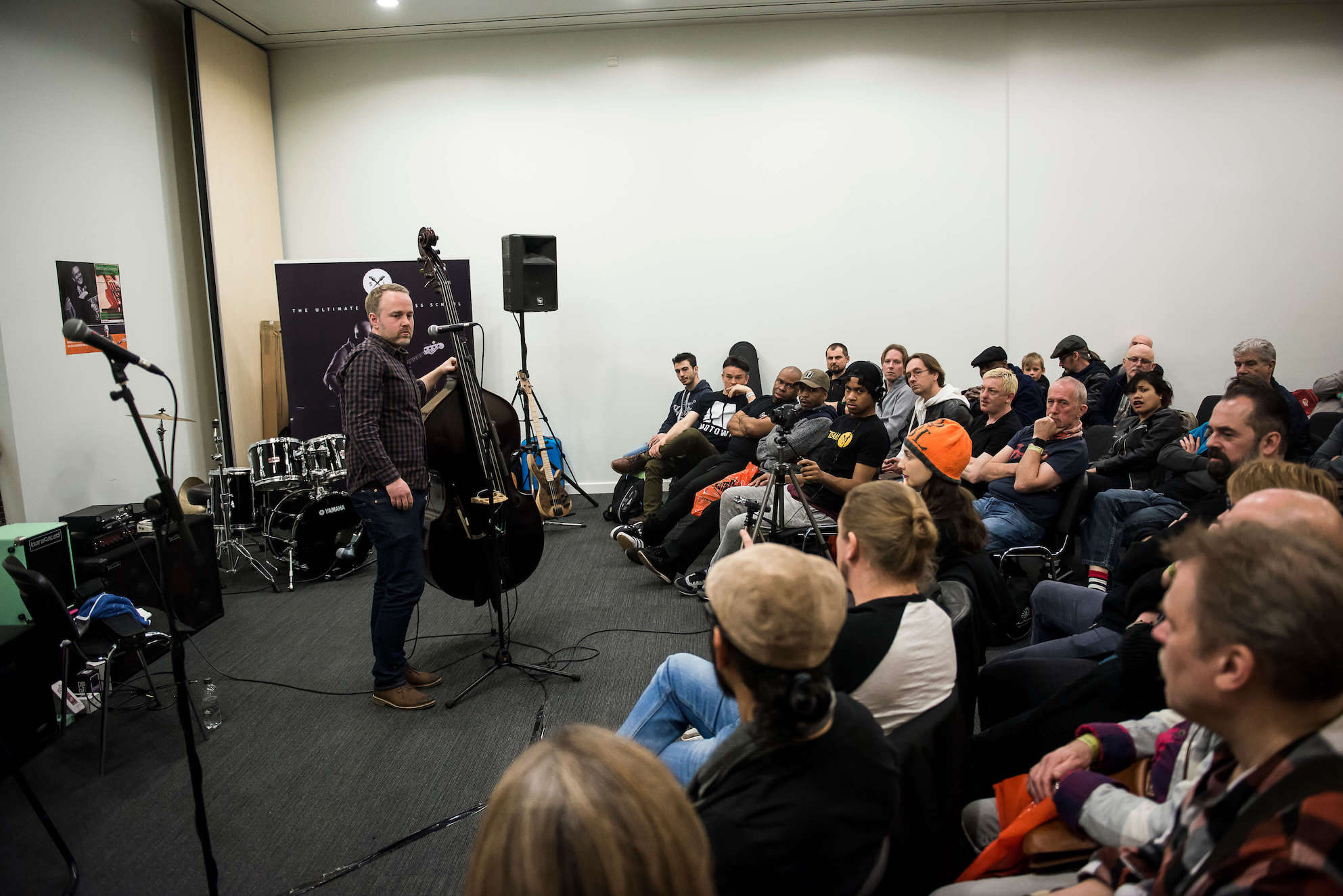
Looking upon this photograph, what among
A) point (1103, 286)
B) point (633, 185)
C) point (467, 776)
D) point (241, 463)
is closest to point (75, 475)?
point (241, 463)

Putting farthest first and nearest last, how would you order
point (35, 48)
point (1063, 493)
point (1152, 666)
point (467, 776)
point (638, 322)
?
point (638, 322)
point (35, 48)
point (1063, 493)
point (467, 776)
point (1152, 666)

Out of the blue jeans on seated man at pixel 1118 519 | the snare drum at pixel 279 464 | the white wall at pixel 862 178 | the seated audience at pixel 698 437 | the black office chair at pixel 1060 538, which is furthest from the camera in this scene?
the white wall at pixel 862 178

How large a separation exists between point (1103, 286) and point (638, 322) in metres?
3.95

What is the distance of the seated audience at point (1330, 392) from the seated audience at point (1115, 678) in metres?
4.72

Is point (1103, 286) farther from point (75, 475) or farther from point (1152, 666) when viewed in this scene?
point (75, 475)

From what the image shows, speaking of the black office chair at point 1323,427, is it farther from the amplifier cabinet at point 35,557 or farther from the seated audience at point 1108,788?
the amplifier cabinet at point 35,557

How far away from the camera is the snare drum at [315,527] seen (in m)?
4.61

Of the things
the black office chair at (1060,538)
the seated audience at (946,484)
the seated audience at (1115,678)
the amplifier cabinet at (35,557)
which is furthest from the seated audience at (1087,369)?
the amplifier cabinet at (35,557)

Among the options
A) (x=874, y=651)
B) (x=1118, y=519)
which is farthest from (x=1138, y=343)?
(x=874, y=651)

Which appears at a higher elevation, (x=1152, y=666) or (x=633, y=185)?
(x=633, y=185)

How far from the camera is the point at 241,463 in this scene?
6.45m

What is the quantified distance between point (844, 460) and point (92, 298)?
4.74m

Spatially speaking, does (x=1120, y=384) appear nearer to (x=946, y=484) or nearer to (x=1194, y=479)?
(x=1194, y=479)

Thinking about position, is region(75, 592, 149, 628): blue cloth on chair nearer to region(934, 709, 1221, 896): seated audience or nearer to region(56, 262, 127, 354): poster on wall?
region(56, 262, 127, 354): poster on wall
